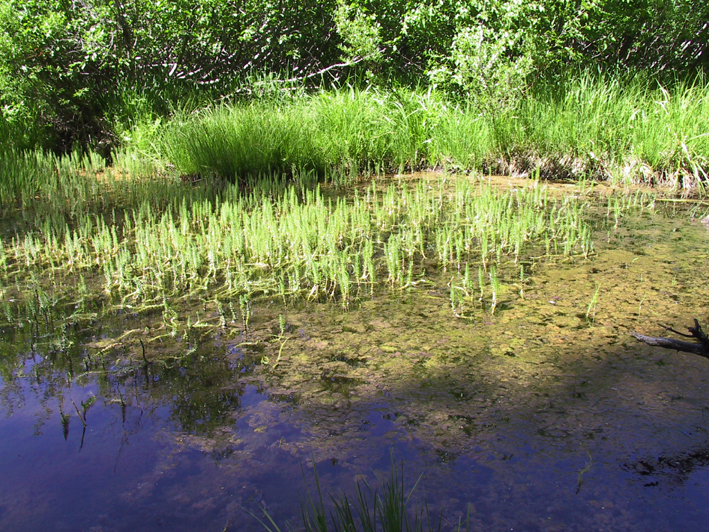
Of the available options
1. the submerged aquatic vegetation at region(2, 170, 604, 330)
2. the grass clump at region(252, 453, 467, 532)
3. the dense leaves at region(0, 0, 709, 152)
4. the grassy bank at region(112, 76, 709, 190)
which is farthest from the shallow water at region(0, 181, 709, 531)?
the dense leaves at region(0, 0, 709, 152)

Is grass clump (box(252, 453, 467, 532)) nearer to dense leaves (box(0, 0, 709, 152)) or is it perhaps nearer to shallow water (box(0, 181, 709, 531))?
shallow water (box(0, 181, 709, 531))

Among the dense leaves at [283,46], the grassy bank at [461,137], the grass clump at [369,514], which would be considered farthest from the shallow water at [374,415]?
the dense leaves at [283,46]

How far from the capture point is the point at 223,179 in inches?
252

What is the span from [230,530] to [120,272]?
7.70ft

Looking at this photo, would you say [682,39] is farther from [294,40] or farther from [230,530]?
[230,530]

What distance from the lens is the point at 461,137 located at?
662 cm

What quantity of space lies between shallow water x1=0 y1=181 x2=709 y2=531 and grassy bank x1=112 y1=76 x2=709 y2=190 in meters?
3.04

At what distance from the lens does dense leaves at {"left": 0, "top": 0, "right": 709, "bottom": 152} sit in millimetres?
7281

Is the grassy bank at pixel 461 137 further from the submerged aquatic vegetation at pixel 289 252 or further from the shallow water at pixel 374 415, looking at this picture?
the shallow water at pixel 374 415

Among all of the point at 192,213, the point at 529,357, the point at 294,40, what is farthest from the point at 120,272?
the point at 294,40

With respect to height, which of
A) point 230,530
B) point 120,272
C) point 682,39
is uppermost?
point 682,39

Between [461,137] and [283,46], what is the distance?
376 cm

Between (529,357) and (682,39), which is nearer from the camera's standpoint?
(529,357)

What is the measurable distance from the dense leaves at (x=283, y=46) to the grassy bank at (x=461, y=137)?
529 millimetres
